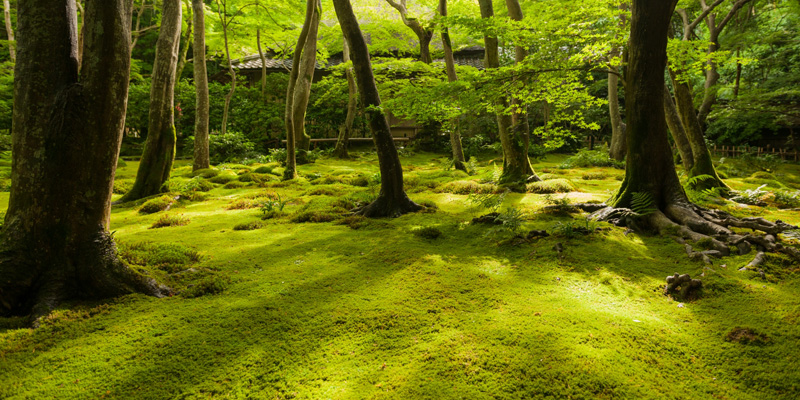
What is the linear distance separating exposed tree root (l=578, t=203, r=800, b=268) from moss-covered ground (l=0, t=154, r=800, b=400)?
162mm

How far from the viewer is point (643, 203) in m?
5.13

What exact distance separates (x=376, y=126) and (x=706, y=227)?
474cm

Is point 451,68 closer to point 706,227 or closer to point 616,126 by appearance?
point 616,126

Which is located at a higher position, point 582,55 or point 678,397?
point 582,55

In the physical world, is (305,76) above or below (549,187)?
above

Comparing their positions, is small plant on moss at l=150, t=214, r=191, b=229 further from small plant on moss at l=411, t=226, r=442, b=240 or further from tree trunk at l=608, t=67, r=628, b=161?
tree trunk at l=608, t=67, r=628, b=161

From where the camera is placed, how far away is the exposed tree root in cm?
407

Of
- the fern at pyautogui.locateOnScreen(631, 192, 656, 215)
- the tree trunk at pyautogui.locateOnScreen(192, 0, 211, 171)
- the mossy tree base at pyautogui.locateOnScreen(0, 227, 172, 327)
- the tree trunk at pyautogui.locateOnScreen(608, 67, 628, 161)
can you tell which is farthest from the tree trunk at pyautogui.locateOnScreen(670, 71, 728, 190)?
the tree trunk at pyautogui.locateOnScreen(192, 0, 211, 171)

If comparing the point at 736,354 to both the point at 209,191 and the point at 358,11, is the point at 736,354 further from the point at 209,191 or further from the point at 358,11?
the point at 358,11

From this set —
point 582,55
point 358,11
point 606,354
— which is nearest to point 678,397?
point 606,354

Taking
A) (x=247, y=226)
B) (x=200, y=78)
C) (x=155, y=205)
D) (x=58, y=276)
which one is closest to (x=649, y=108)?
(x=247, y=226)

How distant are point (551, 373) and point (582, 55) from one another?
5426mm

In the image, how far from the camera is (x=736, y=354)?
8.20 feet

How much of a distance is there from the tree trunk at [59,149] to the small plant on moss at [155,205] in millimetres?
4163
